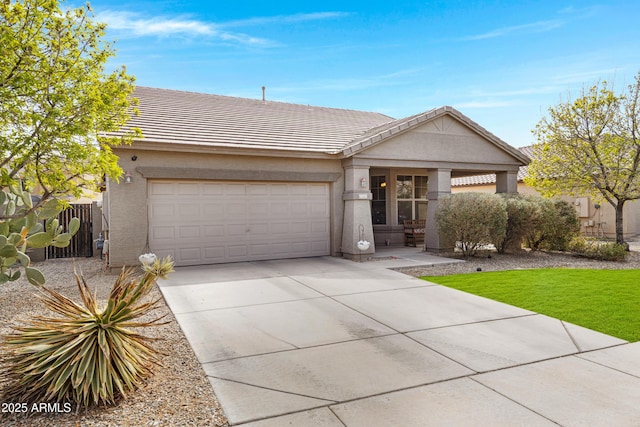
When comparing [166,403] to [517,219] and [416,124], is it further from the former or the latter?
[517,219]

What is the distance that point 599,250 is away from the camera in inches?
492

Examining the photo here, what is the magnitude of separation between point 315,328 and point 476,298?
346 cm

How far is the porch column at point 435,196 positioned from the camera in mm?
13164

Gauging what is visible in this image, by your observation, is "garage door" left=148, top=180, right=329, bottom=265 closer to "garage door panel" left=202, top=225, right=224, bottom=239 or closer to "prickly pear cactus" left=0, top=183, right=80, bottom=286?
"garage door panel" left=202, top=225, right=224, bottom=239

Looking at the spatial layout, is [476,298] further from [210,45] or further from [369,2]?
[210,45]

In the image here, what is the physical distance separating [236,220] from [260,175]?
148cm

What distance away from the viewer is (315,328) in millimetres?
5633

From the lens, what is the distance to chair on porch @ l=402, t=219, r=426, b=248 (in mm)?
15438

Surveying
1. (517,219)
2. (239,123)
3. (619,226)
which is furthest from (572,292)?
(239,123)

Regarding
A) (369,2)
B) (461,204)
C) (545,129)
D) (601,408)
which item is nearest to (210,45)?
(369,2)

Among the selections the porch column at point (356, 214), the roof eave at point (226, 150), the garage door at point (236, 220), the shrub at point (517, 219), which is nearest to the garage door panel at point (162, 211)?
the garage door at point (236, 220)

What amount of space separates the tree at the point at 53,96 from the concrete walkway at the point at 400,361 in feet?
9.35

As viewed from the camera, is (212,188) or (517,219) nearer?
(212,188)

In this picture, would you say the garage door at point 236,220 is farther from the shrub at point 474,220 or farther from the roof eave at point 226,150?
the shrub at point 474,220
